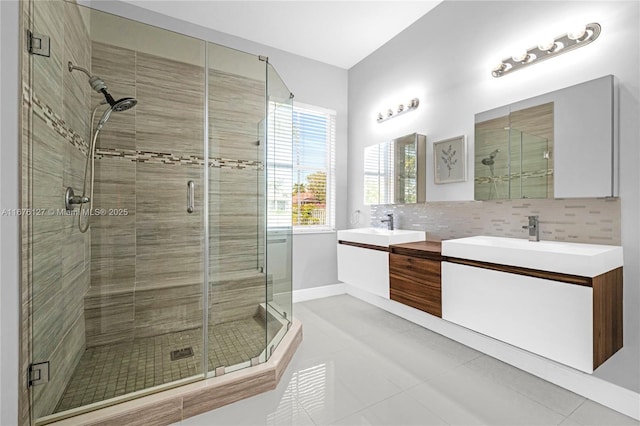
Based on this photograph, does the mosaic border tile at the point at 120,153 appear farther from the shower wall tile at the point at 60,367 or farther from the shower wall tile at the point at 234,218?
the shower wall tile at the point at 60,367

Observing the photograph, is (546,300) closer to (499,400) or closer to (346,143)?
(499,400)

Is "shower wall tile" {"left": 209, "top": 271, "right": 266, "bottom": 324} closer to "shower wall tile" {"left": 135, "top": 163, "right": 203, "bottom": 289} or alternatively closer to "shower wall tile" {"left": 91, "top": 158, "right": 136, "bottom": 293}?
"shower wall tile" {"left": 135, "top": 163, "right": 203, "bottom": 289}

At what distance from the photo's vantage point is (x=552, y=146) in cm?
188

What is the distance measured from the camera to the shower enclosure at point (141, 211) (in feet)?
4.89

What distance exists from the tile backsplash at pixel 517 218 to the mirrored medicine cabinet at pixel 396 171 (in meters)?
0.16

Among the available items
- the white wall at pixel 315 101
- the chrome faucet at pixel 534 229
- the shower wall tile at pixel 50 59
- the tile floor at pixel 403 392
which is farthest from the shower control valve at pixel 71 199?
the chrome faucet at pixel 534 229

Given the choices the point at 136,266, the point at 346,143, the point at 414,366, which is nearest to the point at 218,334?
the point at 136,266

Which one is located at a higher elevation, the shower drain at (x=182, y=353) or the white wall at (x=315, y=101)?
the white wall at (x=315, y=101)

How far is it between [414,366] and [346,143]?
2.69 metres

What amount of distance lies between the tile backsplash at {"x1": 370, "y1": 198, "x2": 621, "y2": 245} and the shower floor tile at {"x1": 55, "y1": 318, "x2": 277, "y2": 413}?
1.77m

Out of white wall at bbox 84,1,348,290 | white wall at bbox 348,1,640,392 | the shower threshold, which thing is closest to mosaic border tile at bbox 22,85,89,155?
the shower threshold

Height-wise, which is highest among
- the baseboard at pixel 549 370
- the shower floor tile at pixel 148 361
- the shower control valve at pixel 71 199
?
the shower control valve at pixel 71 199

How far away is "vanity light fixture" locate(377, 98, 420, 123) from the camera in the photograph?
2.93 metres

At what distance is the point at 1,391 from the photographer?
113 centimetres
